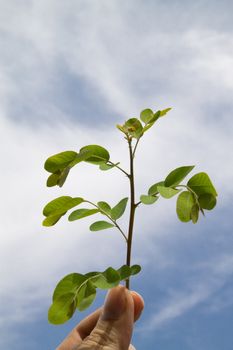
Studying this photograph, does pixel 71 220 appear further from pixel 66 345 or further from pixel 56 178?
pixel 66 345

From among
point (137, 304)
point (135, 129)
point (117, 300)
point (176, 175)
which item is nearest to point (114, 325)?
point (117, 300)

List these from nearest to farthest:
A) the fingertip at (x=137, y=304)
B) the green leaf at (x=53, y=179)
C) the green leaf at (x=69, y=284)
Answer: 1. the green leaf at (x=69, y=284)
2. the green leaf at (x=53, y=179)
3. the fingertip at (x=137, y=304)

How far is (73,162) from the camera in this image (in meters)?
1.94

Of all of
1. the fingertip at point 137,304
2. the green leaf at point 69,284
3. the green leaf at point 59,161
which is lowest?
the green leaf at point 69,284

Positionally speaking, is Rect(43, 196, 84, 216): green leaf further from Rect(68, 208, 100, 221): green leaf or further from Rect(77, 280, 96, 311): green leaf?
Rect(77, 280, 96, 311): green leaf

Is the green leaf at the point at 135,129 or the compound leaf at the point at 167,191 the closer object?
the compound leaf at the point at 167,191

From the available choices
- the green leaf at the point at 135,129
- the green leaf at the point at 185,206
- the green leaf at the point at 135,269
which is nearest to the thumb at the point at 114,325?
the green leaf at the point at 135,269

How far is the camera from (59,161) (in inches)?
79.0

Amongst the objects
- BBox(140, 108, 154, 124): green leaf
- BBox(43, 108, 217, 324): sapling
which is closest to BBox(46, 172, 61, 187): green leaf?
BBox(43, 108, 217, 324): sapling

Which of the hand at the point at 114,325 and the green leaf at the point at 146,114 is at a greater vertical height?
the green leaf at the point at 146,114

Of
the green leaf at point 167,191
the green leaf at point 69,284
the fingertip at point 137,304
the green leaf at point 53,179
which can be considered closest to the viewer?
the green leaf at point 167,191

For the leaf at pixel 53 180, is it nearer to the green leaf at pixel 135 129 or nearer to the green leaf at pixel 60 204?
the green leaf at pixel 60 204

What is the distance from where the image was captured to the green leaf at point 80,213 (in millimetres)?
2102

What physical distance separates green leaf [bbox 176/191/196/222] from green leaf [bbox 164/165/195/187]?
9 centimetres
